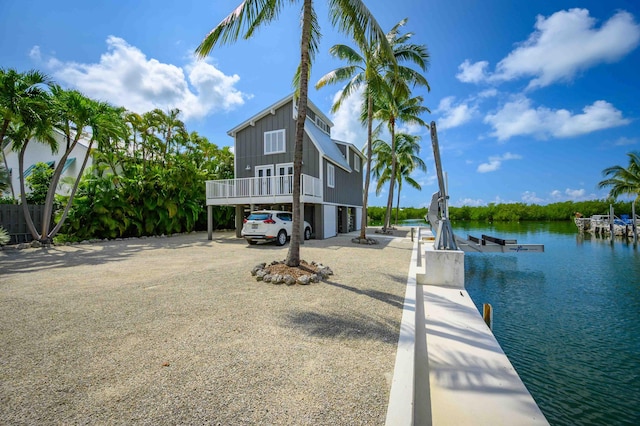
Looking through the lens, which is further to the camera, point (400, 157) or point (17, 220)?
point (400, 157)

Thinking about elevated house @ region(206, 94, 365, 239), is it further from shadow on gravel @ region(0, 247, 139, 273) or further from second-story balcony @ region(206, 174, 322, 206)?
shadow on gravel @ region(0, 247, 139, 273)

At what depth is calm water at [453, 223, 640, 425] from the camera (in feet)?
12.4

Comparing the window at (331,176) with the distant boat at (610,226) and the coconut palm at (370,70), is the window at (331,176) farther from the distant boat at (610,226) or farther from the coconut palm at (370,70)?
the distant boat at (610,226)

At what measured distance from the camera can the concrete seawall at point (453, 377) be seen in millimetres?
2689

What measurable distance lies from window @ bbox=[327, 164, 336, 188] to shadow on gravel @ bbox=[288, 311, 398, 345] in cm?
1294

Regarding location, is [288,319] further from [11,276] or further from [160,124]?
[160,124]

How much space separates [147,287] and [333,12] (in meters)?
8.44

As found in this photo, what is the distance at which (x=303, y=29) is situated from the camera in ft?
23.3

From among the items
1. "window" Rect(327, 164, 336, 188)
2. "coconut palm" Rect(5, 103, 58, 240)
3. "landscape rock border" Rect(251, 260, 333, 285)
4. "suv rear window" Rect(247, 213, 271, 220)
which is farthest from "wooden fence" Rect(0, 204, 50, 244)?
"window" Rect(327, 164, 336, 188)

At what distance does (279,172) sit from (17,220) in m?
12.9

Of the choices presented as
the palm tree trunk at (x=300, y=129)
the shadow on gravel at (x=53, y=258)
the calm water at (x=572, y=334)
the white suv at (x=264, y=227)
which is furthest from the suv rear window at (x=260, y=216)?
the calm water at (x=572, y=334)

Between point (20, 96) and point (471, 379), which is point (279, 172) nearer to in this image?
point (20, 96)

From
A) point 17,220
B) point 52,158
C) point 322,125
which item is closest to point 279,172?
point 322,125

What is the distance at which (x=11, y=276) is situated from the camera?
23.1ft
